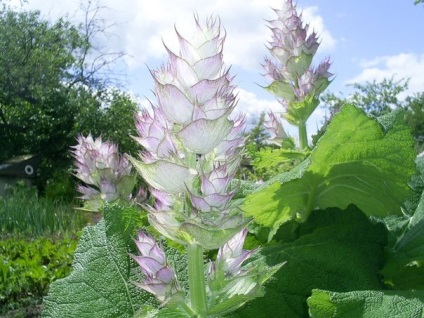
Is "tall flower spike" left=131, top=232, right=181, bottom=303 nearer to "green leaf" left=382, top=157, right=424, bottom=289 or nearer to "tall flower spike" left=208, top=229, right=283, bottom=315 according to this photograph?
"tall flower spike" left=208, top=229, right=283, bottom=315

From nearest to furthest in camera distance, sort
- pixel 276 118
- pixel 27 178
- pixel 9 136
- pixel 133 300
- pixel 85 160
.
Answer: pixel 133 300 < pixel 85 160 < pixel 276 118 < pixel 27 178 < pixel 9 136

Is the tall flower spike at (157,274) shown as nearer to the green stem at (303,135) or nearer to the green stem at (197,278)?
the green stem at (197,278)

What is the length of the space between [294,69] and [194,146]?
1.39 m

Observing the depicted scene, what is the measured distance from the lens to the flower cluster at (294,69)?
2079 millimetres

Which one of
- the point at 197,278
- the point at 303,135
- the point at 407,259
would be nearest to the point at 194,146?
the point at 197,278

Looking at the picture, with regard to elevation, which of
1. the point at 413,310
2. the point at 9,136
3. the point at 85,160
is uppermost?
the point at 9,136

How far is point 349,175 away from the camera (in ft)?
4.11

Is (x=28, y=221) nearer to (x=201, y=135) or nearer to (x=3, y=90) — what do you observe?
(x=201, y=135)

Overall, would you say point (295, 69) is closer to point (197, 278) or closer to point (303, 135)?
point (303, 135)

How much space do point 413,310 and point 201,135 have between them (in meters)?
0.36

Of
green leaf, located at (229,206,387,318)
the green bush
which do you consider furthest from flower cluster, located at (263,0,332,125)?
the green bush

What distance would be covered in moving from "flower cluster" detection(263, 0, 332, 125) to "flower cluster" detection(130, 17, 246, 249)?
1.26m

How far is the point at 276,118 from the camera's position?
7.37 ft

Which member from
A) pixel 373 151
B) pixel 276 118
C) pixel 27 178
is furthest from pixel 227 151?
pixel 27 178
